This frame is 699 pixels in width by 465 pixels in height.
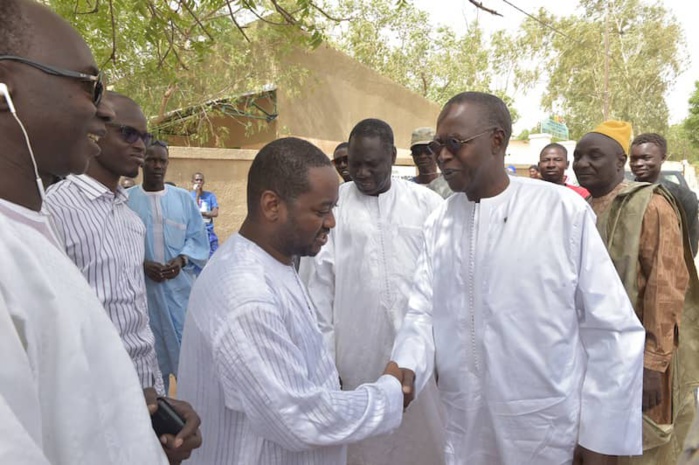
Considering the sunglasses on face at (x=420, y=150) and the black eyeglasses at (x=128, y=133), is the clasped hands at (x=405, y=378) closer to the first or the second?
the black eyeglasses at (x=128, y=133)

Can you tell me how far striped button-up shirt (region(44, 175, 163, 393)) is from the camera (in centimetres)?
241

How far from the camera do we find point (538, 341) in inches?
84.4

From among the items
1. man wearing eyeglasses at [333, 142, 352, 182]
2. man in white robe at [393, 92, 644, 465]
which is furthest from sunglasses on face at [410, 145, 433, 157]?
man in white robe at [393, 92, 644, 465]

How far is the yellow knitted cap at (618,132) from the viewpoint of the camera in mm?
3606

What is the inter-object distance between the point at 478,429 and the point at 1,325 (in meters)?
1.92

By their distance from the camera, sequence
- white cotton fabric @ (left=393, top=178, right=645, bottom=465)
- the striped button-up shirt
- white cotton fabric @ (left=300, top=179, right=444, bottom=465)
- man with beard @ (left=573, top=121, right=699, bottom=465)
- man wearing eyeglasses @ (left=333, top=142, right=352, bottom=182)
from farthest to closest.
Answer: man wearing eyeglasses @ (left=333, top=142, right=352, bottom=182) → white cotton fabric @ (left=300, top=179, right=444, bottom=465) → man with beard @ (left=573, top=121, right=699, bottom=465) → the striped button-up shirt → white cotton fabric @ (left=393, top=178, right=645, bottom=465)

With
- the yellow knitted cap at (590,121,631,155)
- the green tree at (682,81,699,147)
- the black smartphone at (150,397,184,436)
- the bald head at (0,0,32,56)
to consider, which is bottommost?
the black smartphone at (150,397,184,436)

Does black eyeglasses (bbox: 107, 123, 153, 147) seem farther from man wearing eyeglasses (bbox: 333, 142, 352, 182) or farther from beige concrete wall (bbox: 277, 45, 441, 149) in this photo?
beige concrete wall (bbox: 277, 45, 441, 149)

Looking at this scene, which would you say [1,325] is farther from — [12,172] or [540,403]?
[540,403]

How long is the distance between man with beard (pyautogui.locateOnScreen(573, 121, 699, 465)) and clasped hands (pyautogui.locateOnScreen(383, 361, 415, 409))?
3.97ft

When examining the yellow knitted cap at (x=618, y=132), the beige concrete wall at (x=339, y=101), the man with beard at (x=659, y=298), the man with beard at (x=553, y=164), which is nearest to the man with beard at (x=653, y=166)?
the man with beard at (x=553, y=164)

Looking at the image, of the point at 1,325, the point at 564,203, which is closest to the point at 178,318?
the point at 564,203

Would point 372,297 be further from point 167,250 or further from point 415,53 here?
point 415,53

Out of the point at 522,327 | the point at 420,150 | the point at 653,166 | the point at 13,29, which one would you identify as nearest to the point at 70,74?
the point at 13,29
